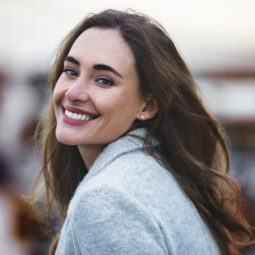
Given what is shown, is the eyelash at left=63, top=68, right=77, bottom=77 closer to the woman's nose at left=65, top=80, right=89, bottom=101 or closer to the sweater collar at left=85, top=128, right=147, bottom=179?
the woman's nose at left=65, top=80, right=89, bottom=101

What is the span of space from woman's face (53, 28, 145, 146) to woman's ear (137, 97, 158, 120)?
0.05 feet

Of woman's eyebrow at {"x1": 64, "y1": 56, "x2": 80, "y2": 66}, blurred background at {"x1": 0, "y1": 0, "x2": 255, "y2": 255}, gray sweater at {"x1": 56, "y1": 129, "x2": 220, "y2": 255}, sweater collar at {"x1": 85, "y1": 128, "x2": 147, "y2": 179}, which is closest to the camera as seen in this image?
gray sweater at {"x1": 56, "y1": 129, "x2": 220, "y2": 255}

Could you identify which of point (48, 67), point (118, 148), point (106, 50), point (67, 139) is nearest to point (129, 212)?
point (118, 148)

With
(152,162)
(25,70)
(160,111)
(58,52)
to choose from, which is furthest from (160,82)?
(25,70)

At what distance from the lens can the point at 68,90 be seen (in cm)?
221

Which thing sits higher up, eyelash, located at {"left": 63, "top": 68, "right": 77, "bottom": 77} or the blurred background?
eyelash, located at {"left": 63, "top": 68, "right": 77, "bottom": 77}

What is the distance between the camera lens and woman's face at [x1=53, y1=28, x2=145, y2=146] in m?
2.18

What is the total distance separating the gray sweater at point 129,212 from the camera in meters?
1.85

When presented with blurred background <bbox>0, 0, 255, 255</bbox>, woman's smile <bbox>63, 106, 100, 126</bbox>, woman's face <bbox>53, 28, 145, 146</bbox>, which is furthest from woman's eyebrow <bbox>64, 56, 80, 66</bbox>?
blurred background <bbox>0, 0, 255, 255</bbox>

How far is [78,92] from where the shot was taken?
85.5 inches

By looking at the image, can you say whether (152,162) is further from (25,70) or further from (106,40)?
(25,70)

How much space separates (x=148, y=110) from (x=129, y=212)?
0.51 m

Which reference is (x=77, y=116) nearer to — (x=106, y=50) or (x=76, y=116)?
(x=76, y=116)

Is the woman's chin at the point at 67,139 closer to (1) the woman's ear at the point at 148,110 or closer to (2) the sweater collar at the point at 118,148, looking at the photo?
(2) the sweater collar at the point at 118,148
